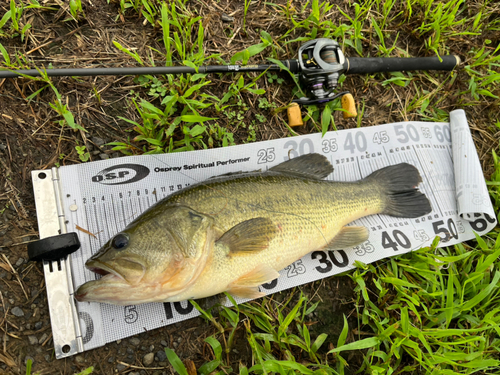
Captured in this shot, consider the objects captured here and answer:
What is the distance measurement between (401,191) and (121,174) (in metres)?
2.64

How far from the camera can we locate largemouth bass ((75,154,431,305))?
1923 millimetres

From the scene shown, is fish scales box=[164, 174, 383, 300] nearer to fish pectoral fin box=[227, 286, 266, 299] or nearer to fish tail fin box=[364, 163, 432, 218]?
fish pectoral fin box=[227, 286, 266, 299]

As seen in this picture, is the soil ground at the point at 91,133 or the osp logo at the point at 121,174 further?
the osp logo at the point at 121,174

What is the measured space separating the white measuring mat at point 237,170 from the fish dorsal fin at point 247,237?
54cm

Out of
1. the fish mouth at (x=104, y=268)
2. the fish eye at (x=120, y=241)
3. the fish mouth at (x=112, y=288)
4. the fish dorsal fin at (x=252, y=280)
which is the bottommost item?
the fish dorsal fin at (x=252, y=280)

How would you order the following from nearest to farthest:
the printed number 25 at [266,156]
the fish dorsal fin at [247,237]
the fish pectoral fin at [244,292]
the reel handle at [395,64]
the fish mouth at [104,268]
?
the fish mouth at [104,268] < the fish dorsal fin at [247,237] < the fish pectoral fin at [244,292] < the printed number 25 at [266,156] < the reel handle at [395,64]

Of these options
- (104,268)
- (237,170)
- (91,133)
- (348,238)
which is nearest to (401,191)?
(348,238)

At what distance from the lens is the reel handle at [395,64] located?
303 cm

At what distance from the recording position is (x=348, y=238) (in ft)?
8.64

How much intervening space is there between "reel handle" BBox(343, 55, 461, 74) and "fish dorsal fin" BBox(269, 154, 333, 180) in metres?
1.04

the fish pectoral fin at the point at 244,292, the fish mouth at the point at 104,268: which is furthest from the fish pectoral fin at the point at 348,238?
the fish mouth at the point at 104,268

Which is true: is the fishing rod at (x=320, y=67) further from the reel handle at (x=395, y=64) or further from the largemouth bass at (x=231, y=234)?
the largemouth bass at (x=231, y=234)

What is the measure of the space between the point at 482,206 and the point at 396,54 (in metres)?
1.93

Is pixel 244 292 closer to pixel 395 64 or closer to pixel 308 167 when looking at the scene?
pixel 308 167
